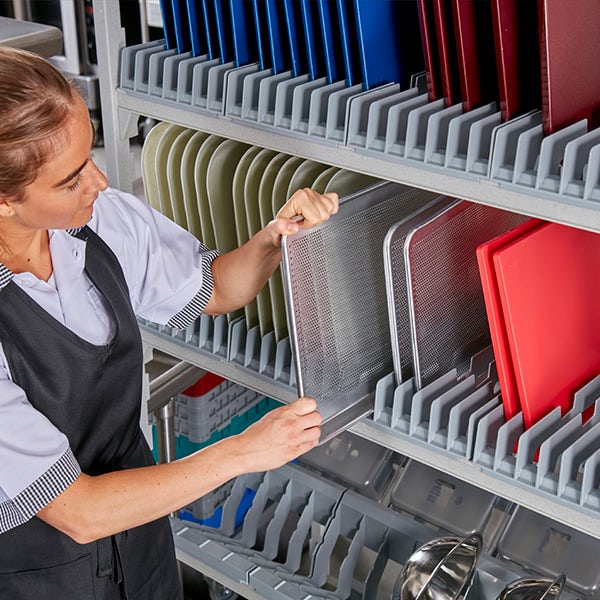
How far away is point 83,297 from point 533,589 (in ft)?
2.85

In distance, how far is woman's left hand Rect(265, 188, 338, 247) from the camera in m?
1.36

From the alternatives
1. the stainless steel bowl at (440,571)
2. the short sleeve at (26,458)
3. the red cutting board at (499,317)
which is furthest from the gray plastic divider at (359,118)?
the stainless steel bowl at (440,571)

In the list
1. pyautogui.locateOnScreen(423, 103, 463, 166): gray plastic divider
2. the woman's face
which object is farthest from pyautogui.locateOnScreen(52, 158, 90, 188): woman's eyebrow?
pyautogui.locateOnScreen(423, 103, 463, 166): gray plastic divider

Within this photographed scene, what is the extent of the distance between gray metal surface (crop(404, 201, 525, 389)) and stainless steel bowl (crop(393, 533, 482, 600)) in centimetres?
33

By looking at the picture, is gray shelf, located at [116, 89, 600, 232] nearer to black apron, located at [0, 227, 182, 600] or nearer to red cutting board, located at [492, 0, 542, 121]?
red cutting board, located at [492, 0, 542, 121]

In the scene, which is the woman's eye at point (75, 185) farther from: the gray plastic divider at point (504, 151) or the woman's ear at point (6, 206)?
the gray plastic divider at point (504, 151)

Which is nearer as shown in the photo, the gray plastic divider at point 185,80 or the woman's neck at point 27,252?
the woman's neck at point 27,252

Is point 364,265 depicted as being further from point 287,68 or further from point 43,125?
point 43,125

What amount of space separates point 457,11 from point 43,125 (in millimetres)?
551

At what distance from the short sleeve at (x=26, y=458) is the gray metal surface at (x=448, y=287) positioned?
21.1 inches

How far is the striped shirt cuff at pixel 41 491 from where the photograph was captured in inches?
49.9

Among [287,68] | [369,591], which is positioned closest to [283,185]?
[287,68]

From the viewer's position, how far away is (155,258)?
5.21ft

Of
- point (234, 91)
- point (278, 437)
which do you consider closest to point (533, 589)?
point (278, 437)
